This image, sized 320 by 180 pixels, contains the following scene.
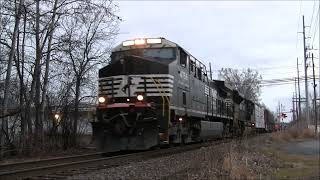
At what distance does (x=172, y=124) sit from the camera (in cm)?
1764

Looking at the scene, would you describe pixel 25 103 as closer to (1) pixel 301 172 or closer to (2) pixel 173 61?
(2) pixel 173 61

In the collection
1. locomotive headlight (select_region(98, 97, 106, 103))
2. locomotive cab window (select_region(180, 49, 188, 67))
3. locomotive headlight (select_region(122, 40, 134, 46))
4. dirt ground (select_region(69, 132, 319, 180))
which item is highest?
locomotive headlight (select_region(122, 40, 134, 46))

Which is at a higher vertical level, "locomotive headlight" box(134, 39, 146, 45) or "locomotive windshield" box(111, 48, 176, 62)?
"locomotive headlight" box(134, 39, 146, 45)

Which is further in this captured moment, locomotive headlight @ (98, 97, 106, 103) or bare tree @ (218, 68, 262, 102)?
bare tree @ (218, 68, 262, 102)

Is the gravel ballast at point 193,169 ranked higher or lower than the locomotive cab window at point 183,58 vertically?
lower

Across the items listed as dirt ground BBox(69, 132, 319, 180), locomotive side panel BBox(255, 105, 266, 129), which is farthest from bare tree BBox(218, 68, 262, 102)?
dirt ground BBox(69, 132, 319, 180)

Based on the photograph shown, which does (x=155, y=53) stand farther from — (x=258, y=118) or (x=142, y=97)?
(x=258, y=118)

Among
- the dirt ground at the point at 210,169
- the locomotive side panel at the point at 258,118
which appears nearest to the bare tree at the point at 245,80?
the locomotive side panel at the point at 258,118

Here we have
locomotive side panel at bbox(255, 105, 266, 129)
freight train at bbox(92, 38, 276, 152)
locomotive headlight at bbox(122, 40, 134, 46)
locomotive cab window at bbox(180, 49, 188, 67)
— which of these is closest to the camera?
freight train at bbox(92, 38, 276, 152)

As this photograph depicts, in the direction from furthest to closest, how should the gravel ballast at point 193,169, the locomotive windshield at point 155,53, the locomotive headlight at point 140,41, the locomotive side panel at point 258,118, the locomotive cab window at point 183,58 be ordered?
the locomotive side panel at point 258,118
the locomotive cab window at point 183,58
the locomotive headlight at point 140,41
the locomotive windshield at point 155,53
the gravel ballast at point 193,169

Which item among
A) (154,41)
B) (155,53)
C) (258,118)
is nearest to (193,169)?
(155,53)

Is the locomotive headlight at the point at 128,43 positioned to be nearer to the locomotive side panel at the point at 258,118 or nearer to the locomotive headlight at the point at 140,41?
the locomotive headlight at the point at 140,41

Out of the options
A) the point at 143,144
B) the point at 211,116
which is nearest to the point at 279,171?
the point at 143,144

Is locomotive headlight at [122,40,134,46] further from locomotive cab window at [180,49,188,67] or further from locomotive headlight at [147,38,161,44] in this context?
locomotive cab window at [180,49,188,67]
